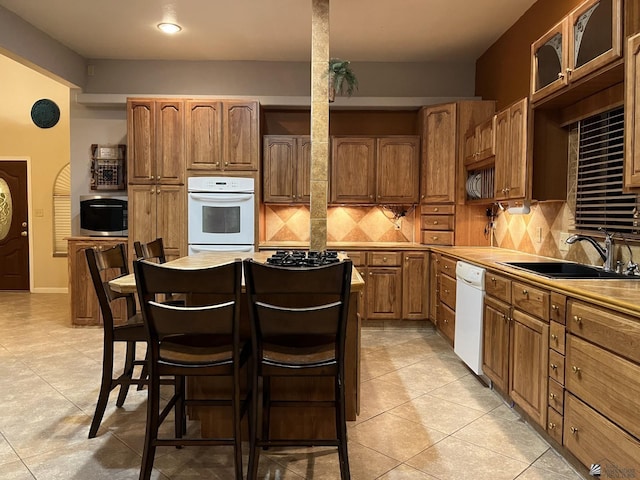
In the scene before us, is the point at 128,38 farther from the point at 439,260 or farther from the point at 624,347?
the point at 624,347

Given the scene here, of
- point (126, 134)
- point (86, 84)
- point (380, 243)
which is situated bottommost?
point (380, 243)

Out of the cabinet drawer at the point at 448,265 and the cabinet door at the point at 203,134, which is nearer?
the cabinet drawer at the point at 448,265

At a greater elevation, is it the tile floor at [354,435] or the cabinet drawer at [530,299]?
the cabinet drawer at [530,299]

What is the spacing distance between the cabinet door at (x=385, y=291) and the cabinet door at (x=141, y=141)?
260 centimetres

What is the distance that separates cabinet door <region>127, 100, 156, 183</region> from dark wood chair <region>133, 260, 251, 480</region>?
10.8ft

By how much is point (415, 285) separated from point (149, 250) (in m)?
2.87

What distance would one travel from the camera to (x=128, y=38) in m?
4.75

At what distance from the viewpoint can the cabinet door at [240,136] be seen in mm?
4969

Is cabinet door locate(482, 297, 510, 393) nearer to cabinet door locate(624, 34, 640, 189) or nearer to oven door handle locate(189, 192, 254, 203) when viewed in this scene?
cabinet door locate(624, 34, 640, 189)

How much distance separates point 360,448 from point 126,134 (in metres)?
4.50

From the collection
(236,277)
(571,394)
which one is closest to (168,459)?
(236,277)

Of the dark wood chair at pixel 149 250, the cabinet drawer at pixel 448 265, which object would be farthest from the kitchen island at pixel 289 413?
the cabinet drawer at pixel 448 265

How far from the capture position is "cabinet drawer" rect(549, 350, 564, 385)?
229 cm

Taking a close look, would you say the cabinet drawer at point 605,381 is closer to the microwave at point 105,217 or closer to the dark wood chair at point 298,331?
the dark wood chair at point 298,331
